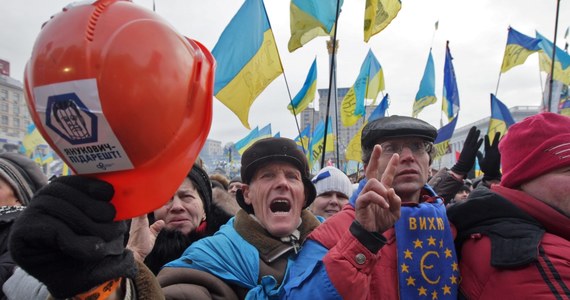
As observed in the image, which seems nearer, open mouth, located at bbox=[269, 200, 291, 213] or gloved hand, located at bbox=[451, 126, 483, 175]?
open mouth, located at bbox=[269, 200, 291, 213]

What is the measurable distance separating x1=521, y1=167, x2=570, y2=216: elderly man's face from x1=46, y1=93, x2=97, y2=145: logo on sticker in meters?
1.78

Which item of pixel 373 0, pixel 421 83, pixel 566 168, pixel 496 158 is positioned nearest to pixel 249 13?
pixel 373 0

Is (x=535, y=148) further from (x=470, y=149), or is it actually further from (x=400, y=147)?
(x=470, y=149)

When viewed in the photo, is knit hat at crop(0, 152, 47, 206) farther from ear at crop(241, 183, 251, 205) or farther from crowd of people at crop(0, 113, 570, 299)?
ear at crop(241, 183, 251, 205)

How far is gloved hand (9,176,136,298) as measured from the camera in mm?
834

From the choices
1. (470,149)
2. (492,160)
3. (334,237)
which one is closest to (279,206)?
(334,237)

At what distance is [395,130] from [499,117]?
8.63 metres

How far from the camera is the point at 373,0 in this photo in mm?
5996

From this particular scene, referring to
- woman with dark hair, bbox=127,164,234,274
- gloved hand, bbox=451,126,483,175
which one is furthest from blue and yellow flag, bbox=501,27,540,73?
woman with dark hair, bbox=127,164,234,274

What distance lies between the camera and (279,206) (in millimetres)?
2344

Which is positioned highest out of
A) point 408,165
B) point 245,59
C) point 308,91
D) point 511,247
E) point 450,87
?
point 245,59

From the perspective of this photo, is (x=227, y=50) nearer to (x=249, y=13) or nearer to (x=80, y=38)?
(x=249, y=13)

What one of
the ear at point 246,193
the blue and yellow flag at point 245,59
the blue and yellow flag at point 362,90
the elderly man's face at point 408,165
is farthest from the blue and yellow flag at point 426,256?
the blue and yellow flag at point 362,90

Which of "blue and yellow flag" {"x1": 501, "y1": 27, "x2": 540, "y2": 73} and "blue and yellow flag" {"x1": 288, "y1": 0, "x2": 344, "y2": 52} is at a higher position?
"blue and yellow flag" {"x1": 288, "y1": 0, "x2": 344, "y2": 52}
